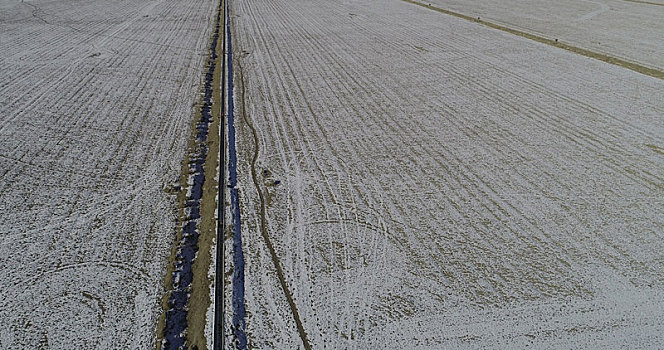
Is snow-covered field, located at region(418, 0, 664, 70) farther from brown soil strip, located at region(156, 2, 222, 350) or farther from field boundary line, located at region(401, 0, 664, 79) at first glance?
brown soil strip, located at region(156, 2, 222, 350)

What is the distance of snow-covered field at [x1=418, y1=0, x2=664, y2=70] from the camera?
14836 mm

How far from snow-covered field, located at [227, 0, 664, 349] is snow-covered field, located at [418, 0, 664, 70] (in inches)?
141

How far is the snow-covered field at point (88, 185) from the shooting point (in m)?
4.38

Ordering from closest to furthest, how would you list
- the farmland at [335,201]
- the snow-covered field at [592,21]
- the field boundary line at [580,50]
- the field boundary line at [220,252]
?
the field boundary line at [220,252]
the farmland at [335,201]
the field boundary line at [580,50]
the snow-covered field at [592,21]

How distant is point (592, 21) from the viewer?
19.8 metres

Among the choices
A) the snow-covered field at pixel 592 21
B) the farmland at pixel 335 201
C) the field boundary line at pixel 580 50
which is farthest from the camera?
the snow-covered field at pixel 592 21

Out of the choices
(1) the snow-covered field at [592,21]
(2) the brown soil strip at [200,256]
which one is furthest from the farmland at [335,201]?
(1) the snow-covered field at [592,21]

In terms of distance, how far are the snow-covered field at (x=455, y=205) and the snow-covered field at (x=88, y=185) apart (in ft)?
4.36

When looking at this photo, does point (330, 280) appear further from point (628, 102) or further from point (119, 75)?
point (119, 75)

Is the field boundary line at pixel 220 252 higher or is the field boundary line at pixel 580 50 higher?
the field boundary line at pixel 580 50

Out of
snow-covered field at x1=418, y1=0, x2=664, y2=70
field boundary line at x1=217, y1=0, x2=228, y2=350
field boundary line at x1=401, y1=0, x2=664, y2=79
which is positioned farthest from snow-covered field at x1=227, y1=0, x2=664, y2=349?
snow-covered field at x1=418, y1=0, x2=664, y2=70

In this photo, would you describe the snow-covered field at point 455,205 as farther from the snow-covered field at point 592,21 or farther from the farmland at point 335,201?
the snow-covered field at point 592,21

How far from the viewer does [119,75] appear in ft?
38.4

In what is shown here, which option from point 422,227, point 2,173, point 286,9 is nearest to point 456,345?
point 422,227
